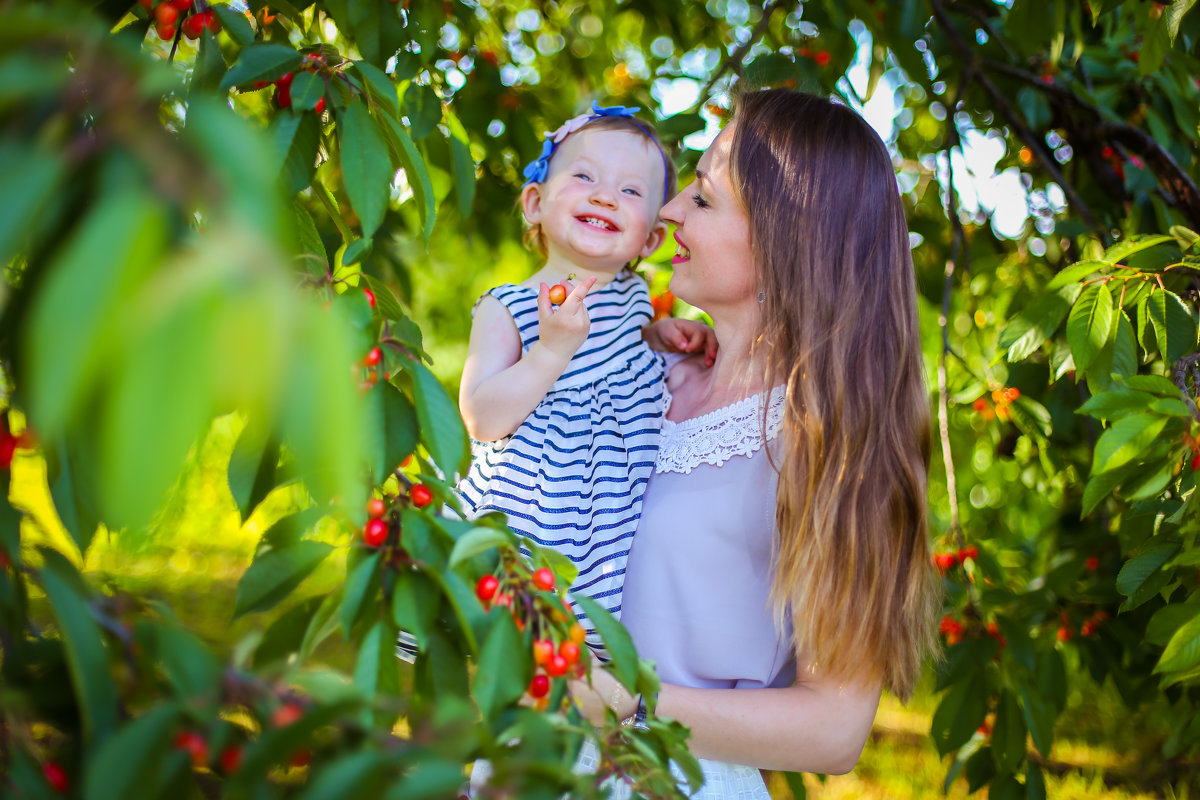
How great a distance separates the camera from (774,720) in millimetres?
1521

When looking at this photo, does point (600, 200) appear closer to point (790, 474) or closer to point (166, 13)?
point (790, 474)

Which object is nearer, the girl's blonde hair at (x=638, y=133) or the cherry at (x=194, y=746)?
the cherry at (x=194, y=746)

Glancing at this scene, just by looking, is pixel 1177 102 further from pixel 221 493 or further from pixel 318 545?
pixel 221 493

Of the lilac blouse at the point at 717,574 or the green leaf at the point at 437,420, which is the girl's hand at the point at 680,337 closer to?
the lilac blouse at the point at 717,574

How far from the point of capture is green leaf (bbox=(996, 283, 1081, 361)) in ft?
6.11

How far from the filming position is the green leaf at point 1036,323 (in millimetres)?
1862

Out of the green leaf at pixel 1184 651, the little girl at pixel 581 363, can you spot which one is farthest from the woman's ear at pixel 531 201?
the green leaf at pixel 1184 651

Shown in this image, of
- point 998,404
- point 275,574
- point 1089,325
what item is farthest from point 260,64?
point 998,404

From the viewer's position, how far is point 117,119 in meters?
0.51

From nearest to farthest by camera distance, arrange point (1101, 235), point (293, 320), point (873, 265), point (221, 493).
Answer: point (293, 320) < point (873, 265) < point (1101, 235) < point (221, 493)

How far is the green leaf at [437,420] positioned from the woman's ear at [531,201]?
3.69 feet

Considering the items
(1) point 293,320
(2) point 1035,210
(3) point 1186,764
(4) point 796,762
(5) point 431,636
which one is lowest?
(3) point 1186,764

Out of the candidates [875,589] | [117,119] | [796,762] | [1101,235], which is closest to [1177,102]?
[1101,235]

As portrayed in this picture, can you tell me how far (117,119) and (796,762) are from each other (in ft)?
4.71
